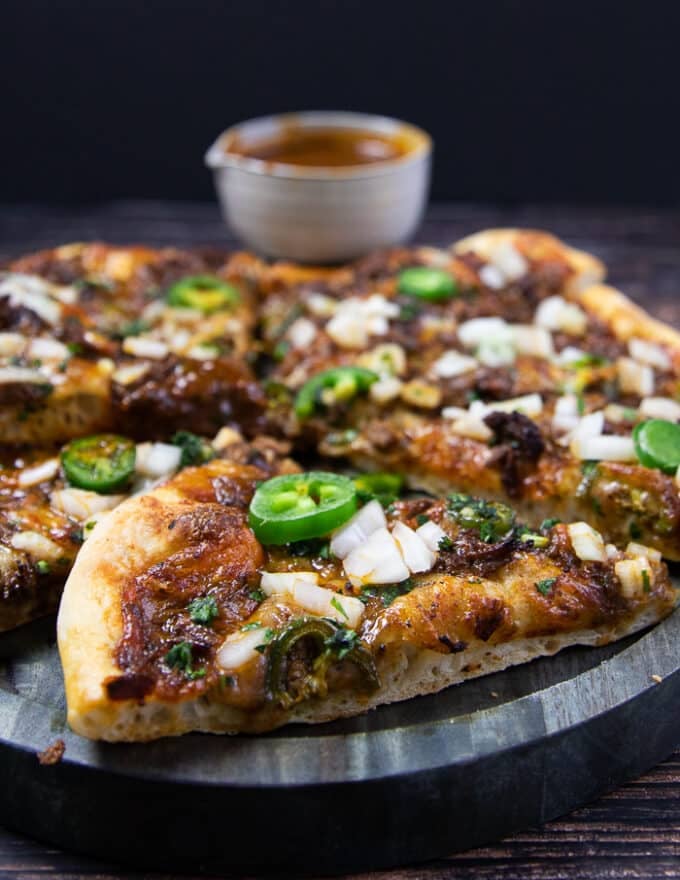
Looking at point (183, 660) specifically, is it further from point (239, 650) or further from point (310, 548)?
point (310, 548)

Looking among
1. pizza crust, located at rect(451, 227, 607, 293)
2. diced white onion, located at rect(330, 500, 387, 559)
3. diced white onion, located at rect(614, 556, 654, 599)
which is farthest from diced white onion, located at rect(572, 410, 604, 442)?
pizza crust, located at rect(451, 227, 607, 293)

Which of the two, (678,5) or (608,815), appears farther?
(678,5)

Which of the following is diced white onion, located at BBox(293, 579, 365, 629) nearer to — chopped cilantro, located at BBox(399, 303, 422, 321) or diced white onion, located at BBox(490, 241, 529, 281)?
chopped cilantro, located at BBox(399, 303, 422, 321)

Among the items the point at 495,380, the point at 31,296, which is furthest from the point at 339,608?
the point at 31,296

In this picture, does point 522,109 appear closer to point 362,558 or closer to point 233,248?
point 233,248

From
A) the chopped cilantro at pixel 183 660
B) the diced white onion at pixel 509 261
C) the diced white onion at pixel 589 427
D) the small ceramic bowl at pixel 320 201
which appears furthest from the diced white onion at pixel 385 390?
the small ceramic bowl at pixel 320 201

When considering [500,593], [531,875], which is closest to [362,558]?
[500,593]

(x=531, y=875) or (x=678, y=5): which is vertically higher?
(x=678, y=5)
